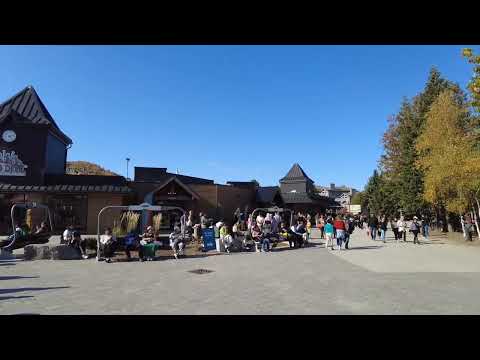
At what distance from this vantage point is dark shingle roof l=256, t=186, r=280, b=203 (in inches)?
1389

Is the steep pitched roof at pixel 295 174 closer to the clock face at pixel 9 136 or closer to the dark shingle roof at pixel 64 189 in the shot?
the dark shingle roof at pixel 64 189

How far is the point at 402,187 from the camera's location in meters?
30.8

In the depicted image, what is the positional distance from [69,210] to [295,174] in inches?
1377

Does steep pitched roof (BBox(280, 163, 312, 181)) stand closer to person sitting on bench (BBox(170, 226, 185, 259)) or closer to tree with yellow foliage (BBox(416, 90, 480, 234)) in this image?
tree with yellow foliage (BBox(416, 90, 480, 234))

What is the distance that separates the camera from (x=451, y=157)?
757 inches

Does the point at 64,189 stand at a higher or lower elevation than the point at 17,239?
higher

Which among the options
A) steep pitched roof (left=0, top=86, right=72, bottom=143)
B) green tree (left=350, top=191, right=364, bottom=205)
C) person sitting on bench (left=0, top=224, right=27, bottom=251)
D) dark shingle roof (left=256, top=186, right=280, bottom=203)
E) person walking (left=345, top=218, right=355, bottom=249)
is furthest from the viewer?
green tree (left=350, top=191, right=364, bottom=205)

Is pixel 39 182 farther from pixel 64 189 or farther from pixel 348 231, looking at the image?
pixel 348 231

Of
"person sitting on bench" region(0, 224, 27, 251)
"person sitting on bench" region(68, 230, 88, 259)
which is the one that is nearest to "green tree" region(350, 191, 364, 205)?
"person sitting on bench" region(68, 230, 88, 259)

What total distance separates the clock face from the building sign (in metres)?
0.94

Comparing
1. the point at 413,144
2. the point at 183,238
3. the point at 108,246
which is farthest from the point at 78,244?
the point at 413,144

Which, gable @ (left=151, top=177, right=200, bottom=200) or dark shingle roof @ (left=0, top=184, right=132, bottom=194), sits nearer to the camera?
dark shingle roof @ (left=0, top=184, right=132, bottom=194)
